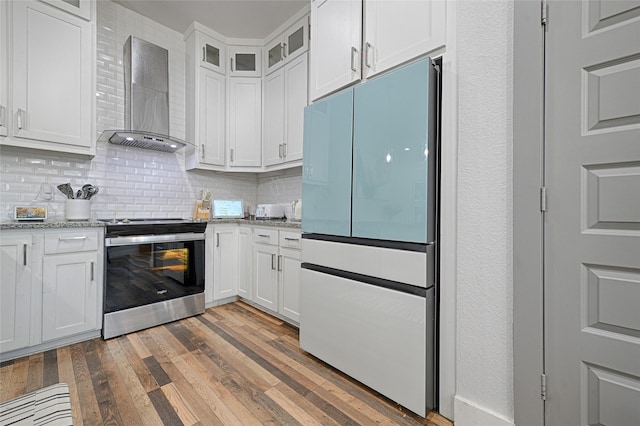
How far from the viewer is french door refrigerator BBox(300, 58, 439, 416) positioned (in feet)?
4.72

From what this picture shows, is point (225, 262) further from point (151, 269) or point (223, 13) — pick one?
point (223, 13)

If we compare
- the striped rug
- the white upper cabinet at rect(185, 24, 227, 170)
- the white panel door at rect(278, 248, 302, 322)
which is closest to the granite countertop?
the white panel door at rect(278, 248, 302, 322)

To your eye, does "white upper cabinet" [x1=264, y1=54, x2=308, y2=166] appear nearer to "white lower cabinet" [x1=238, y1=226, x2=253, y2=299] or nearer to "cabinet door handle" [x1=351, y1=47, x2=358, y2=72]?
"white lower cabinet" [x1=238, y1=226, x2=253, y2=299]

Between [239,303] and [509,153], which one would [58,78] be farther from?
[509,153]

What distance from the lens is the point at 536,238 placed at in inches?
46.8

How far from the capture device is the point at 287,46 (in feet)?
10.2

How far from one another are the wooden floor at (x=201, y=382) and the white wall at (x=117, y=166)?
1325mm

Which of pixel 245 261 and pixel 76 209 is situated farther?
pixel 245 261

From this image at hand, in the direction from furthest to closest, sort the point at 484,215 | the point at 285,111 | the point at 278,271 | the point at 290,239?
the point at 285,111 < the point at 278,271 < the point at 290,239 < the point at 484,215

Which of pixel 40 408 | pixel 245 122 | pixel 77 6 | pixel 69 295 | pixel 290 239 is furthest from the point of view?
pixel 245 122

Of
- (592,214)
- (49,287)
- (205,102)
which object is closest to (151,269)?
(49,287)

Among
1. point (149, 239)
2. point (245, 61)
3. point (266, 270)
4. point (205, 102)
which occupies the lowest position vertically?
point (266, 270)

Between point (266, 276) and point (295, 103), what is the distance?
5.96 feet

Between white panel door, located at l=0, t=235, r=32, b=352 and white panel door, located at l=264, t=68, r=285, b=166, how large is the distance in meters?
2.16
